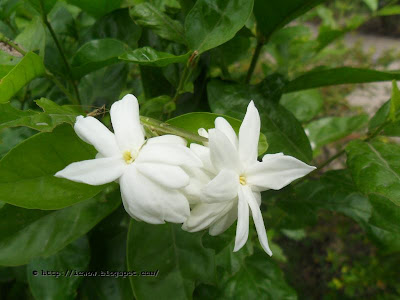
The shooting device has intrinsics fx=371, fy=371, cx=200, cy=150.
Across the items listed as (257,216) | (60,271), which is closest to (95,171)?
(257,216)

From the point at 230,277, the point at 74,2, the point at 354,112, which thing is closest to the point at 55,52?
the point at 74,2

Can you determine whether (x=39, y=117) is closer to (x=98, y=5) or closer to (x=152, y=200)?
(x=152, y=200)

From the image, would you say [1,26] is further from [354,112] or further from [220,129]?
[354,112]

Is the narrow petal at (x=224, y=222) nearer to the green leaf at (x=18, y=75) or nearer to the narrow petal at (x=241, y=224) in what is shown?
the narrow petal at (x=241, y=224)

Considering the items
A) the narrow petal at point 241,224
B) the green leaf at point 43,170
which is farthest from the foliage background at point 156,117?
the narrow petal at point 241,224

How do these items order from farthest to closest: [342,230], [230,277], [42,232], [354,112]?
1. [354,112]
2. [342,230]
3. [230,277]
4. [42,232]
